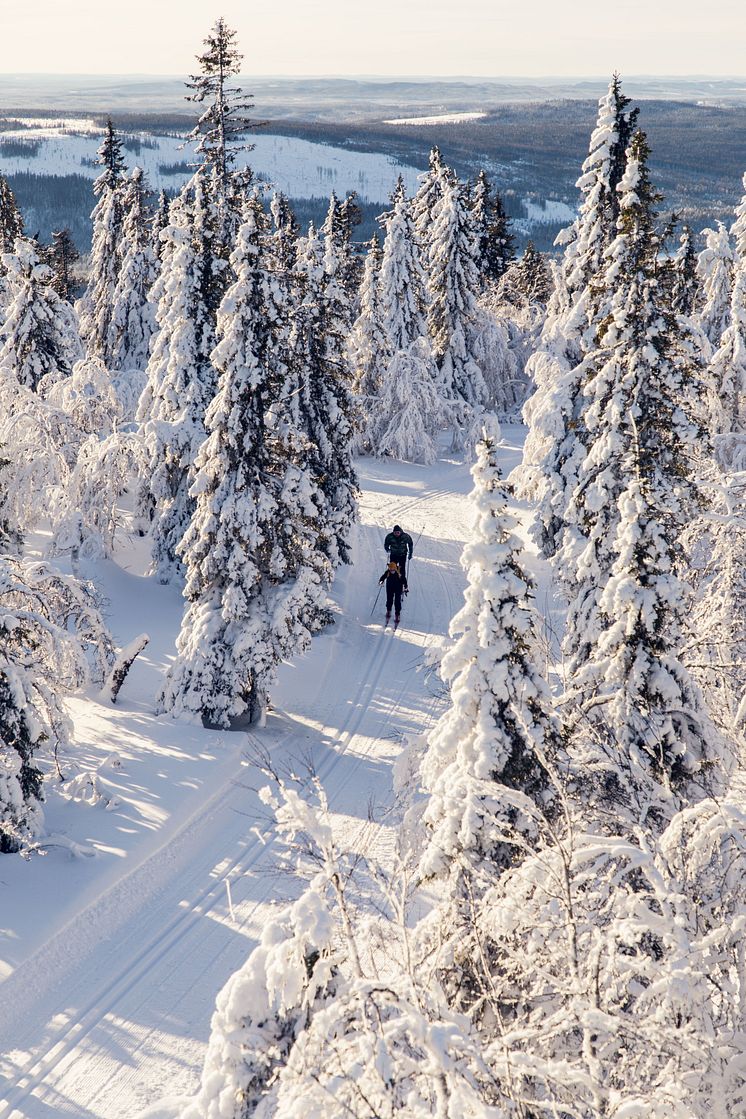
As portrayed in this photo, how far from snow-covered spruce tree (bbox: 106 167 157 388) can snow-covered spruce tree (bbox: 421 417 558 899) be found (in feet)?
87.8

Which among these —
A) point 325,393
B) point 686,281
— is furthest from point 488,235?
point 325,393

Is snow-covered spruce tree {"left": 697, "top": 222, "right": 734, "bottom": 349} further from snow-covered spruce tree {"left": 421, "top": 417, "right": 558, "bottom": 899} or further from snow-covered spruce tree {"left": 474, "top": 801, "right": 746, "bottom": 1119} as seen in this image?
snow-covered spruce tree {"left": 474, "top": 801, "right": 746, "bottom": 1119}

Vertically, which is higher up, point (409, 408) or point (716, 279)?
point (716, 279)

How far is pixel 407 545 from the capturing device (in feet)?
73.3

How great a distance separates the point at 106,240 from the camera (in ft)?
128

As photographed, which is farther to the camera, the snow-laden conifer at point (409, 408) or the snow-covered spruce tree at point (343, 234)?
the snow-covered spruce tree at point (343, 234)

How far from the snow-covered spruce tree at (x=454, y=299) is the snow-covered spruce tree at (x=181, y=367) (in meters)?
17.4

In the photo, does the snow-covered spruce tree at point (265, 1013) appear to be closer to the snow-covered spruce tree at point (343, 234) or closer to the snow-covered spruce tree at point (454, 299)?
the snow-covered spruce tree at point (343, 234)

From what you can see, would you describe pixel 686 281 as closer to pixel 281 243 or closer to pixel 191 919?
pixel 281 243

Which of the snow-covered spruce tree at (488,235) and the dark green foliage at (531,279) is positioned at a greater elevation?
the snow-covered spruce tree at (488,235)

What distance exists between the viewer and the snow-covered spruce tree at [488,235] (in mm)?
52000

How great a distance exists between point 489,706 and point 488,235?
158 ft

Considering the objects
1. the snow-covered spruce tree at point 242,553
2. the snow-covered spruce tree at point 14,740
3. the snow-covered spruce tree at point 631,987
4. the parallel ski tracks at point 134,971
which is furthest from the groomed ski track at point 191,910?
the snow-covered spruce tree at point 631,987

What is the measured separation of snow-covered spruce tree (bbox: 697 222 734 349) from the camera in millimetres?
29609
